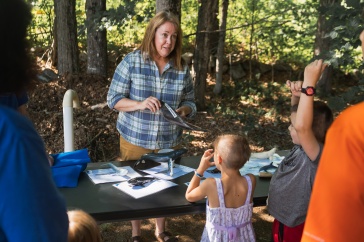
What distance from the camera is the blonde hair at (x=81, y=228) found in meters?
1.54

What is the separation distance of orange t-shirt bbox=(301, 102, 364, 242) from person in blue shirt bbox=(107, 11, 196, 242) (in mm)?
2301

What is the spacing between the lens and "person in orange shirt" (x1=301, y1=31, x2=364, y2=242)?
2.41ft

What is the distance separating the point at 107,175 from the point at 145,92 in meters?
0.72

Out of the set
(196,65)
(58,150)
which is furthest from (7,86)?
(196,65)

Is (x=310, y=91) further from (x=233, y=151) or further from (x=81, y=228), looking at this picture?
(x=81, y=228)

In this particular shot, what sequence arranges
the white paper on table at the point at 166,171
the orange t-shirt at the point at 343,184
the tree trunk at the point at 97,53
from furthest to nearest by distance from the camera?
the tree trunk at the point at 97,53 → the white paper on table at the point at 166,171 → the orange t-shirt at the point at 343,184

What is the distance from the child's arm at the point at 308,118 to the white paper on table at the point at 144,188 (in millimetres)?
957

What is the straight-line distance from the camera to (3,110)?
2.75 ft

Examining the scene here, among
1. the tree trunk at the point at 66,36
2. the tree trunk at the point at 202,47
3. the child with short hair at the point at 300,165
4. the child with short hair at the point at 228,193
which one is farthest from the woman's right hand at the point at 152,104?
the tree trunk at the point at 66,36

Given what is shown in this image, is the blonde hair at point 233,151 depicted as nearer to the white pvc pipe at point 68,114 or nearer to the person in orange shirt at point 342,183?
the white pvc pipe at point 68,114

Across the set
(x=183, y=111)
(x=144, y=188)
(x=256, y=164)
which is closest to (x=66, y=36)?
(x=183, y=111)

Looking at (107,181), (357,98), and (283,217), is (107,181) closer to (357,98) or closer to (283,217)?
(283,217)

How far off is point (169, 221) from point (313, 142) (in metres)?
2.38

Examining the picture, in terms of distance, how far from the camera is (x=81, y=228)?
1.57 metres
